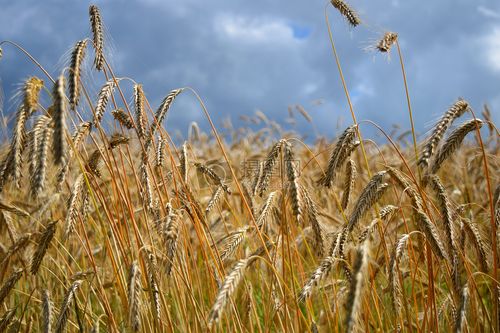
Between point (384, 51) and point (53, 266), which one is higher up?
point (384, 51)

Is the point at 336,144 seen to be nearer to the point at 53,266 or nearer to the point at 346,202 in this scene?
the point at 346,202

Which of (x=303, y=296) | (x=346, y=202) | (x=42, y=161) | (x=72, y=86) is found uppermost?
(x=72, y=86)

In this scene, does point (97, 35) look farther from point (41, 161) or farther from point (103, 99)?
point (41, 161)

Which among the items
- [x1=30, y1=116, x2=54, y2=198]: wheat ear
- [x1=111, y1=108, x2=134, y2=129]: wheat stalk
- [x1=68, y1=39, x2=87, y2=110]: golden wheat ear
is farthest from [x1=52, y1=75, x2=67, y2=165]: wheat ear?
[x1=111, y1=108, x2=134, y2=129]: wheat stalk

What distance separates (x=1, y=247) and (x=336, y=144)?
2.77m

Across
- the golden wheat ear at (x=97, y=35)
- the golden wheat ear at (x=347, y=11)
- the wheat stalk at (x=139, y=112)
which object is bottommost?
the wheat stalk at (x=139, y=112)

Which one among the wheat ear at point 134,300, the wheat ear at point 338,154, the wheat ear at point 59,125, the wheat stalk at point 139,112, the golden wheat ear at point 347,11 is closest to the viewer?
the wheat ear at point 59,125

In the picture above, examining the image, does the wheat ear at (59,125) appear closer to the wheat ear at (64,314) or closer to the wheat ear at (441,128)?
the wheat ear at (64,314)

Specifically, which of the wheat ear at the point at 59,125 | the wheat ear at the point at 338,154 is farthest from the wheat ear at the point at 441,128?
the wheat ear at the point at 59,125

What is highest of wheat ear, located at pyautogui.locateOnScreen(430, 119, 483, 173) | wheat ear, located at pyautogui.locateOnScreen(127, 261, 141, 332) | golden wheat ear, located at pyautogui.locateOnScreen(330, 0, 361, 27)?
→ golden wheat ear, located at pyautogui.locateOnScreen(330, 0, 361, 27)

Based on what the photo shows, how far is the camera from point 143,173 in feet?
9.46

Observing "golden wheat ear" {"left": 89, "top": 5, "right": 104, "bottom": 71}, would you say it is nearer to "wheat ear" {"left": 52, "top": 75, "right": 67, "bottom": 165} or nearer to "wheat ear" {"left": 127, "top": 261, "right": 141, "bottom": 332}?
"wheat ear" {"left": 52, "top": 75, "right": 67, "bottom": 165}

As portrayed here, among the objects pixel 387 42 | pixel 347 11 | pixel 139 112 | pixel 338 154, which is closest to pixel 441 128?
pixel 338 154

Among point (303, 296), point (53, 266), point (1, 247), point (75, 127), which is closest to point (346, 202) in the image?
point (303, 296)
